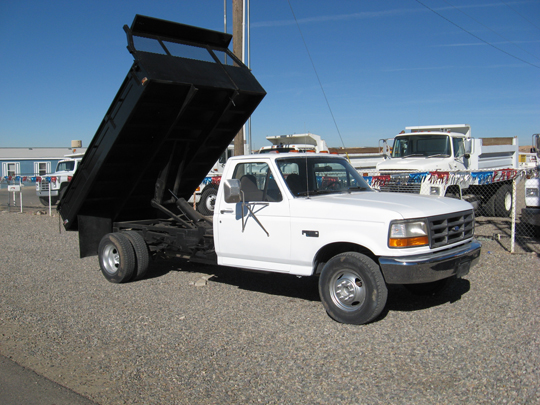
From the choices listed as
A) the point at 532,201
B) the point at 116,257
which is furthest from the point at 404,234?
the point at 532,201

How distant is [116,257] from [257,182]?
2.97 m

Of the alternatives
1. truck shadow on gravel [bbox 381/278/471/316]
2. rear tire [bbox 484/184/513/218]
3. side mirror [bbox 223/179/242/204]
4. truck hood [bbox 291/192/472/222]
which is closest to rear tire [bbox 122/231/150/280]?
side mirror [bbox 223/179/242/204]

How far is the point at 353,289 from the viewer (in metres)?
5.42

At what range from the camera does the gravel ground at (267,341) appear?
4023mm

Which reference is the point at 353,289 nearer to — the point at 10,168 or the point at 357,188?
the point at 357,188

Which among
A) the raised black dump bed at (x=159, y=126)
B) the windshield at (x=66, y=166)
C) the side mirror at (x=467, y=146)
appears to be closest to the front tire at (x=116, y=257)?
the raised black dump bed at (x=159, y=126)

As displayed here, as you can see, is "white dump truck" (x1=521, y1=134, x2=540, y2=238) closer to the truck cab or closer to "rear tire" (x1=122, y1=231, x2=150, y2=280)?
the truck cab

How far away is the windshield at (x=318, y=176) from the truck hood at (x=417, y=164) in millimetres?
5674

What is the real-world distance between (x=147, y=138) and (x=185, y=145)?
0.83 meters

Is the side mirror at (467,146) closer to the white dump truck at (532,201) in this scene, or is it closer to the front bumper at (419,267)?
Answer: the white dump truck at (532,201)

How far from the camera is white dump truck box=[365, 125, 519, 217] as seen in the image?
10289mm

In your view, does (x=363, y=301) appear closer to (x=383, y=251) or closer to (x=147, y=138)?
(x=383, y=251)

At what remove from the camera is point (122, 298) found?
22.7 feet

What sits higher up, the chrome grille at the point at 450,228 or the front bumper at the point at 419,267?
the chrome grille at the point at 450,228
